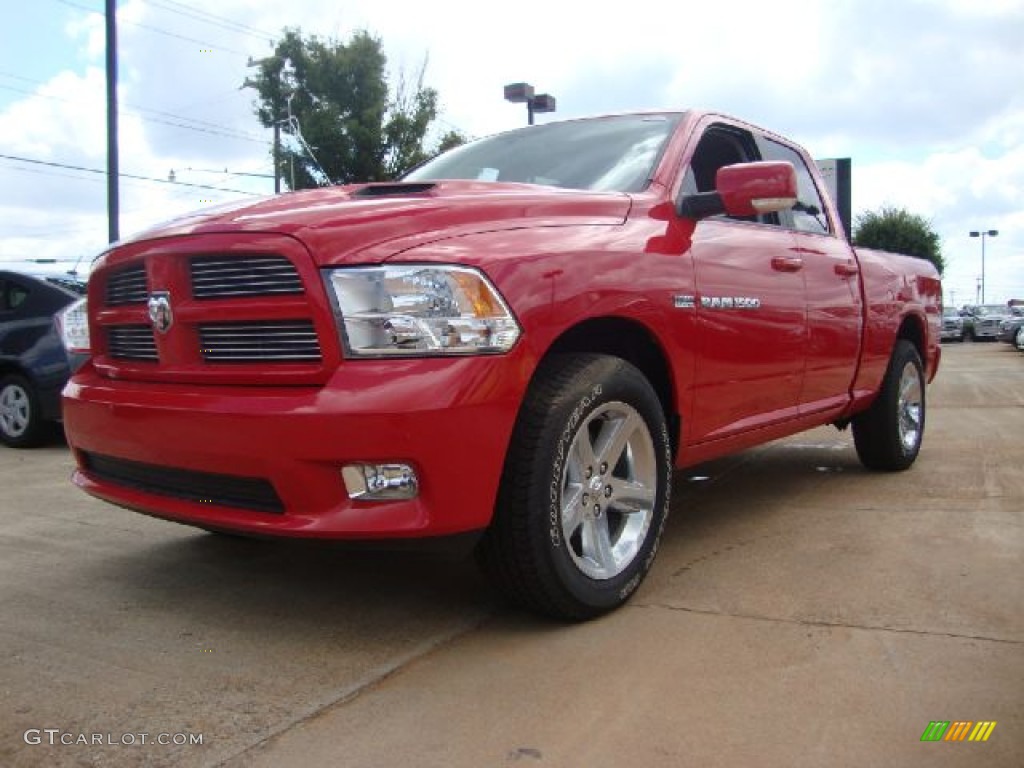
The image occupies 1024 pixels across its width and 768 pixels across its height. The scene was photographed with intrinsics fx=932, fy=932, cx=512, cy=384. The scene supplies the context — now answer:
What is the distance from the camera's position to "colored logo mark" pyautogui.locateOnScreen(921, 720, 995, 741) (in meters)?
2.29

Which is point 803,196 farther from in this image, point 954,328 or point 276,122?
point 954,328

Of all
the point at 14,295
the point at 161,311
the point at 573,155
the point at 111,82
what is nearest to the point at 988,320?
the point at 111,82

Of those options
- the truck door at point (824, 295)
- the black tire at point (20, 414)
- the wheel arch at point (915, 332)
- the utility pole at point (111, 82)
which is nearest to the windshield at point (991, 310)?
the utility pole at point (111, 82)

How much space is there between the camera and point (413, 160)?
25172 millimetres

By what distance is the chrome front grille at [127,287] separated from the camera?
3.15 meters

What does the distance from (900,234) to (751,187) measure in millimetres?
48326

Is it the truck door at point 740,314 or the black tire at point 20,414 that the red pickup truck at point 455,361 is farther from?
the black tire at point 20,414

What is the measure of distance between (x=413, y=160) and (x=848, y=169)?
11139 millimetres

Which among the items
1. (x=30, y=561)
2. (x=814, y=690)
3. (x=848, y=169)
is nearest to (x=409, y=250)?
(x=814, y=690)

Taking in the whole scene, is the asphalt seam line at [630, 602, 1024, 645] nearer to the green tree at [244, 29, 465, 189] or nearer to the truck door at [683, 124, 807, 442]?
the truck door at [683, 124, 807, 442]

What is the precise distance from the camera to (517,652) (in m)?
2.86

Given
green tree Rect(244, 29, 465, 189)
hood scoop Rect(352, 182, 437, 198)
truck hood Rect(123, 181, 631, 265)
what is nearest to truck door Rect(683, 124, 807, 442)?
truck hood Rect(123, 181, 631, 265)

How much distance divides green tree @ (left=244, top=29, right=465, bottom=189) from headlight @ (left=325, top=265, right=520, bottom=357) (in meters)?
22.1

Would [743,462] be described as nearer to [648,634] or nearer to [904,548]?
[904,548]
